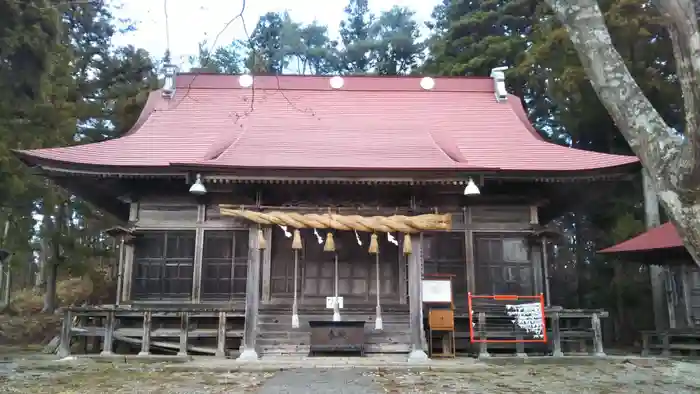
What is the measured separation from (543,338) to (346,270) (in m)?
3.95

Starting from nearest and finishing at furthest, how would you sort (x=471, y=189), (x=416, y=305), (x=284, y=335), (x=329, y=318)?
(x=416, y=305)
(x=471, y=189)
(x=284, y=335)
(x=329, y=318)

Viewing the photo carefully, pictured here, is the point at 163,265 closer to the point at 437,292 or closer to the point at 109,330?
the point at 109,330

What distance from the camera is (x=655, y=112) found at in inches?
150

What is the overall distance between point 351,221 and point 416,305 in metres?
1.77

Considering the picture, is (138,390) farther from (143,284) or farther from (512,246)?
(512,246)

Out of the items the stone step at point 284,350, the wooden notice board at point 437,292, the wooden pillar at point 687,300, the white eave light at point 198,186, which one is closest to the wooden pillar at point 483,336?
the wooden notice board at point 437,292

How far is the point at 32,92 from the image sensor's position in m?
11.3

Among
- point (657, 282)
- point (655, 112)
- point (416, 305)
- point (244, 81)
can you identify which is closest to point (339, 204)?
point (416, 305)

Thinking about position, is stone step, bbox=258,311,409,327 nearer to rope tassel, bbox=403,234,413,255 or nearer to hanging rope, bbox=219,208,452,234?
rope tassel, bbox=403,234,413,255

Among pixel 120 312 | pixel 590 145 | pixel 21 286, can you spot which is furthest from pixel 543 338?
pixel 21 286

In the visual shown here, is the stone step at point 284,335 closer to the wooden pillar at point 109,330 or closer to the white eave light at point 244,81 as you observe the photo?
the wooden pillar at point 109,330

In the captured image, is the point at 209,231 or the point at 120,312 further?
the point at 209,231

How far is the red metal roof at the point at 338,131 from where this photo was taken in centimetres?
1123

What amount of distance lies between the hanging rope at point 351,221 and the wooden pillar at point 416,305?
0.33 metres
